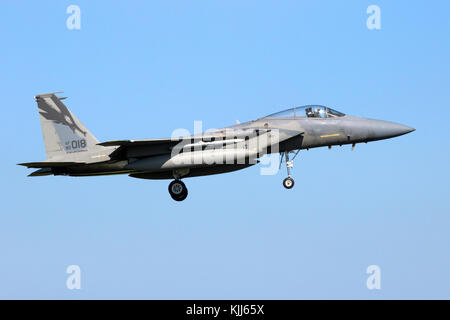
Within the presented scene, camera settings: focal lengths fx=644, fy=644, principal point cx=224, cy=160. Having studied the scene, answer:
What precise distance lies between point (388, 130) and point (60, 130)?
37.4 ft

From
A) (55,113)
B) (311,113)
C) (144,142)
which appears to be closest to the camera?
(144,142)

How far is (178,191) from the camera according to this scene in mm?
22250

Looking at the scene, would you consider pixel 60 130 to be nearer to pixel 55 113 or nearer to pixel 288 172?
pixel 55 113

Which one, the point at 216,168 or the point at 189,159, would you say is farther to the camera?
the point at 216,168

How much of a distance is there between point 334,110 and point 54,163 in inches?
381

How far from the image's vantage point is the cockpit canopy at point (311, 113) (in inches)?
873

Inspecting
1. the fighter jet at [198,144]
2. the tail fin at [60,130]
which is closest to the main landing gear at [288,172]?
the fighter jet at [198,144]

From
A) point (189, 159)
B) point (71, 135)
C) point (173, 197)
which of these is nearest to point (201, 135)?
point (189, 159)

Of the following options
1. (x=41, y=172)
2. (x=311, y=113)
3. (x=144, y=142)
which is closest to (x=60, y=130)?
(x=41, y=172)

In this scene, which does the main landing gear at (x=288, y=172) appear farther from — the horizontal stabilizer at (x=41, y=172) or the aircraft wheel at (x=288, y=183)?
the horizontal stabilizer at (x=41, y=172)

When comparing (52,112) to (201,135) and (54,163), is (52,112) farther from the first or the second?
(201,135)

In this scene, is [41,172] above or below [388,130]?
below

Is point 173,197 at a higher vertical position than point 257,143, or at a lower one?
lower

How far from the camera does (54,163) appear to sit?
21.5 m
